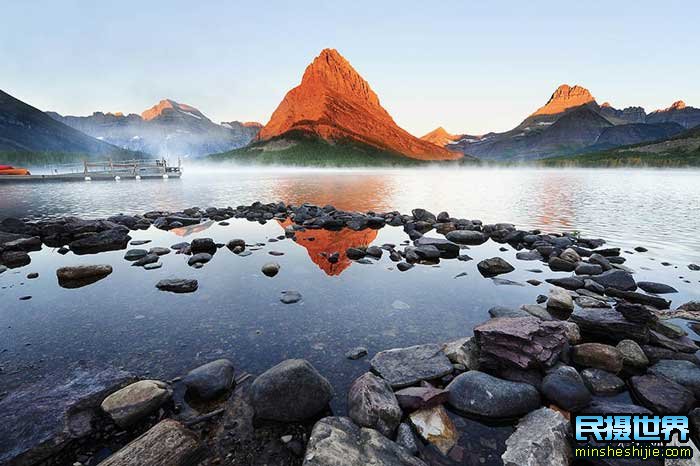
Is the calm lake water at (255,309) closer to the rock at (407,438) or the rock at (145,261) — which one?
the rock at (145,261)

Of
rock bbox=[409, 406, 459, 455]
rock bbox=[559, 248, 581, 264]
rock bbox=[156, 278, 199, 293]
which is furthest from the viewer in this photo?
rock bbox=[559, 248, 581, 264]

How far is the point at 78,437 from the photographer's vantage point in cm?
541

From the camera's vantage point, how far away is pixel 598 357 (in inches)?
294

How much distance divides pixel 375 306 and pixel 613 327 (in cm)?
661

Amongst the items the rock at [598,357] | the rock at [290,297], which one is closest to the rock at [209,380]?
the rock at [290,297]

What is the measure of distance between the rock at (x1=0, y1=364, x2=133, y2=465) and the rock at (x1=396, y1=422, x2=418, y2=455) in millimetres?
5287

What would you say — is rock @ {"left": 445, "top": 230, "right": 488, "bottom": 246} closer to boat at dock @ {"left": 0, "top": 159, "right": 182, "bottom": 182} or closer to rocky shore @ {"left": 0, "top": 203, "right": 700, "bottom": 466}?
rocky shore @ {"left": 0, "top": 203, "right": 700, "bottom": 466}

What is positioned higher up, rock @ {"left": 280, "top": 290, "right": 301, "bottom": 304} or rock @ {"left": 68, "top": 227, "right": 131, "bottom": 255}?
rock @ {"left": 68, "top": 227, "right": 131, "bottom": 255}

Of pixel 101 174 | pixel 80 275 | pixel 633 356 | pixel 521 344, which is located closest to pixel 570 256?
pixel 633 356

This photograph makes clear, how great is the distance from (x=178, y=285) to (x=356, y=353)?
311 inches

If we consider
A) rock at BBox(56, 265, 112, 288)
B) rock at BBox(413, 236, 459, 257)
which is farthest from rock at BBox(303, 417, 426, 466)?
rock at BBox(413, 236, 459, 257)

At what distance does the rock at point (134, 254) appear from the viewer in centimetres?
1623

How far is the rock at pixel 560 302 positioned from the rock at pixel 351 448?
8059 millimetres

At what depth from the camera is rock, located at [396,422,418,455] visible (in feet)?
17.5
